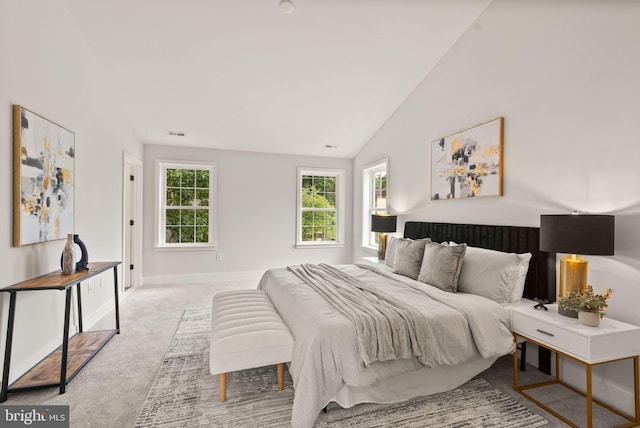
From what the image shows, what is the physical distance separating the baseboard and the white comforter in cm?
324

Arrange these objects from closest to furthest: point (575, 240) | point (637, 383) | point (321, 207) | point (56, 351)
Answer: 1. point (637, 383)
2. point (575, 240)
3. point (56, 351)
4. point (321, 207)

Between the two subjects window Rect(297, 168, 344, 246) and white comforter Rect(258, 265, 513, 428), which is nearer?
white comforter Rect(258, 265, 513, 428)

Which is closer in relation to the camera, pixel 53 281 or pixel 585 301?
pixel 585 301

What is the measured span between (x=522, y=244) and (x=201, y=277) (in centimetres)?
482

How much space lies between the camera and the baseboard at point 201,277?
5.36 m

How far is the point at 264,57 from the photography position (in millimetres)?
3562

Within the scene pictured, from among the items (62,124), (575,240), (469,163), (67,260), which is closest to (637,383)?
(575,240)

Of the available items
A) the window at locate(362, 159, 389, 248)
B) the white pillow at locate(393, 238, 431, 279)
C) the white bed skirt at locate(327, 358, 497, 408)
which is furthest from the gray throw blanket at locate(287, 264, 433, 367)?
the window at locate(362, 159, 389, 248)

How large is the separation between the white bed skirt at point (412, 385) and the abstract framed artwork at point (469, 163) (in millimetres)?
1624

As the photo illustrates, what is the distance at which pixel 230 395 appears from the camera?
2162 mm

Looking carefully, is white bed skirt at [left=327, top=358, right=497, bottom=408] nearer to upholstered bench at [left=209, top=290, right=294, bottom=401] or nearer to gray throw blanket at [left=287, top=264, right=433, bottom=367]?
gray throw blanket at [left=287, top=264, right=433, bottom=367]

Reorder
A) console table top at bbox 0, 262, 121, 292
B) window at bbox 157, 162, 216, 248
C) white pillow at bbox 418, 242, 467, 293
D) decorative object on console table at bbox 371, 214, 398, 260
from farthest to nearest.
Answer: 1. window at bbox 157, 162, 216, 248
2. decorative object on console table at bbox 371, 214, 398, 260
3. white pillow at bbox 418, 242, 467, 293
4. console table top at bbox 0, 262, 121, 292

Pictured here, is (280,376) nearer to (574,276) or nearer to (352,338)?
(352,338)

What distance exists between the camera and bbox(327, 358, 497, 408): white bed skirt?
1.94 m
